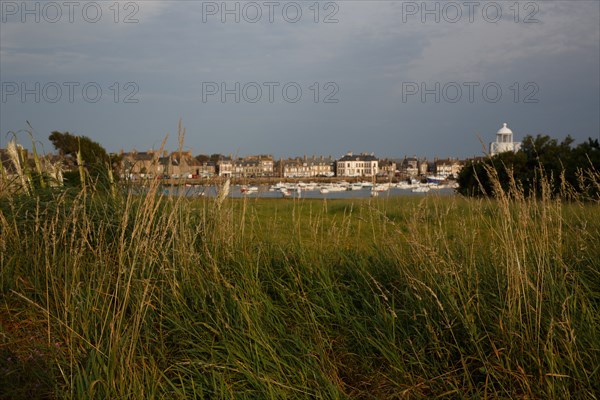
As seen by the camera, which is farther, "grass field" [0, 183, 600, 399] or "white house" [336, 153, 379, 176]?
"white house" [336, 153, 379, 176]

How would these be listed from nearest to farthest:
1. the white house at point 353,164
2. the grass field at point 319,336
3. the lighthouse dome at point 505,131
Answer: the grass field at point 319,336 → the lighthouse dome at point 505,131 → the white house at point 353,164

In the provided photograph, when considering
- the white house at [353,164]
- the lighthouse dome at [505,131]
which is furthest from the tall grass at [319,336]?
the white house at [353,164]

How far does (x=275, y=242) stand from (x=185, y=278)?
1.56 m

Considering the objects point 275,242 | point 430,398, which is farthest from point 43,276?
point 430,398

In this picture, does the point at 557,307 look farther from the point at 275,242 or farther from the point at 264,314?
the point at 275,242

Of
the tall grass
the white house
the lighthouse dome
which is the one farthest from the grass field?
the white house

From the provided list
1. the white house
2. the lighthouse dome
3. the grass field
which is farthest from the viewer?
the white house

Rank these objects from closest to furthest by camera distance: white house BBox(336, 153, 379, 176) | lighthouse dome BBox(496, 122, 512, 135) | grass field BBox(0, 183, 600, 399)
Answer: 1. grass field BBox(0, 183, 600, 399)
2. lighthouse dome BBox(496, 122, 512, 135)
3. white house BBox(336, 153, 379, 176)

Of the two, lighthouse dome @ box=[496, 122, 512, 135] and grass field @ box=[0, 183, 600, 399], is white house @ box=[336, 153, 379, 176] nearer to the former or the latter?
lighthouse dome @ box=[496, 122, 512, 135]

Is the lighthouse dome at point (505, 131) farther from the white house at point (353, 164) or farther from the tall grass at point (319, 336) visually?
the white house at point (353, 164)

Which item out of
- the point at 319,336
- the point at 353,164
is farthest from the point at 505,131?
the point at 353,164

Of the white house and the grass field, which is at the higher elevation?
the white house

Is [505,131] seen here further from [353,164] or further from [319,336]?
[353,164]

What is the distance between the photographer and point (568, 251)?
16.2ft
